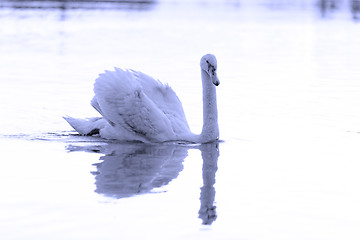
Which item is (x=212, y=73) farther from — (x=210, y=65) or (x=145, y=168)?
(x=145, y=168)

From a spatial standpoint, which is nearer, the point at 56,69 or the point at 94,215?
the point at 94,215

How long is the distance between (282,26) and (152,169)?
30.4 meters

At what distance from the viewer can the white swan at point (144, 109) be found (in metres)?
11.6

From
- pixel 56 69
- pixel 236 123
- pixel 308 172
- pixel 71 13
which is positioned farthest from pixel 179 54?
pixel 71 13

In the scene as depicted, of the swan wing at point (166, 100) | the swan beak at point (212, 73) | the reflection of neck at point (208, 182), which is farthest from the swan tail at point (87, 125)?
the swan beak at point (212, 73)

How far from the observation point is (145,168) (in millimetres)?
10352

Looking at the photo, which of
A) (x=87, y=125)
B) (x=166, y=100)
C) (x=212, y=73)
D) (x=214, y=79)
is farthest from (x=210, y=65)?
(x=87, y=125)

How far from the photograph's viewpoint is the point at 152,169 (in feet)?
33.8

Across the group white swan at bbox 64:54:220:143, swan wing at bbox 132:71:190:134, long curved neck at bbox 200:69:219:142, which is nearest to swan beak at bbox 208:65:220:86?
Result: white swan at bbox 64:54:220:143

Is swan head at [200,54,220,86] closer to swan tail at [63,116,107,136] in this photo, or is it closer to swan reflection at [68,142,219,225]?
swan reflection at [68,142,219,225]

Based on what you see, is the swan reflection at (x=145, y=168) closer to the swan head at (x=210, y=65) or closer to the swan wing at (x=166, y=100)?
the swan wing at (x=166, y=100)

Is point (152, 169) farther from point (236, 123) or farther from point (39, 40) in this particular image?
point (39, 40)

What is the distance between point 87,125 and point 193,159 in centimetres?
212

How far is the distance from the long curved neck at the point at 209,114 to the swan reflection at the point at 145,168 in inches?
4.8
